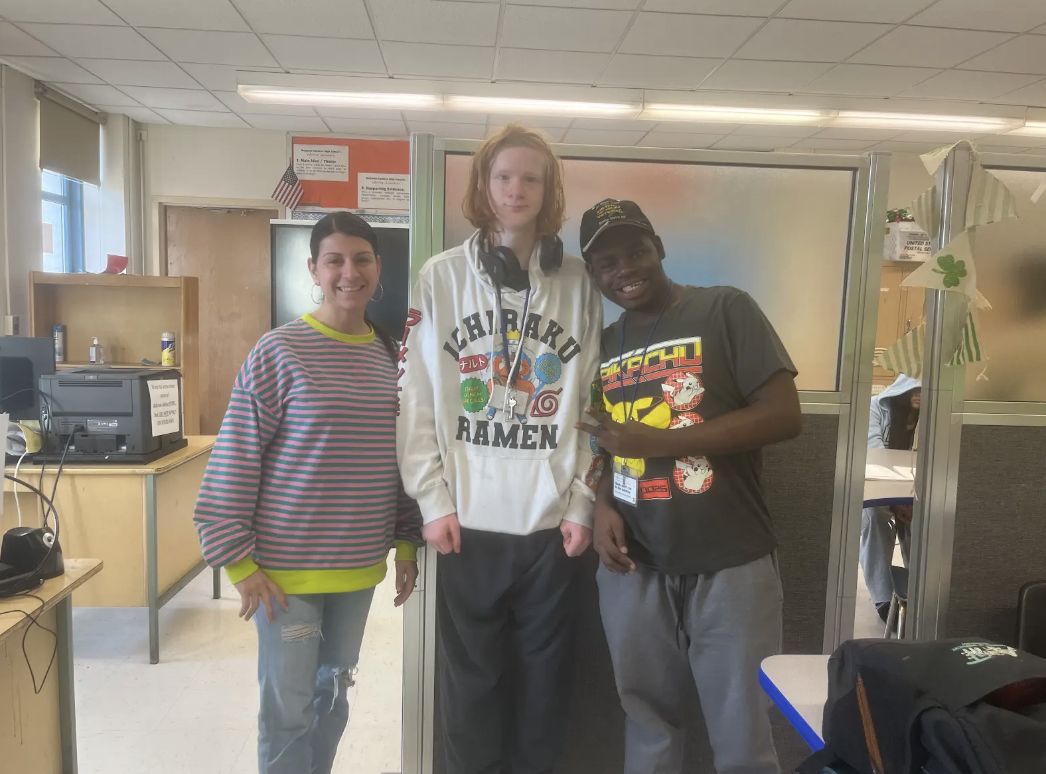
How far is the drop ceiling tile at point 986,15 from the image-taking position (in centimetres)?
310

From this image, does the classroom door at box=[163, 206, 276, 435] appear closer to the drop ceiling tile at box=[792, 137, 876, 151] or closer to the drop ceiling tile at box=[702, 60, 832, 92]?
the drop ceiling tile at box=[702, 60, 832, 92]

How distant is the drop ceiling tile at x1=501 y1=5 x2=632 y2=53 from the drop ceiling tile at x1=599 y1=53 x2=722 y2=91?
0.79ft

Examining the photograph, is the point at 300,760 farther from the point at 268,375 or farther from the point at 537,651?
the point at 268,375

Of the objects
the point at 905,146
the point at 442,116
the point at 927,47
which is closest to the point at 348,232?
the point at 927,47

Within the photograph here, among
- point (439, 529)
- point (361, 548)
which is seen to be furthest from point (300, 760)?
point (439, 529)

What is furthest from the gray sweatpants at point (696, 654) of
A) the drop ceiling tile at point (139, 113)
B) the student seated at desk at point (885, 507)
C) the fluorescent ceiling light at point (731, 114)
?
the drop ceiling tile at point (139, 113)

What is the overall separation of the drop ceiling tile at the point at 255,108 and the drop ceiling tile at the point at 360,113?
100 mm

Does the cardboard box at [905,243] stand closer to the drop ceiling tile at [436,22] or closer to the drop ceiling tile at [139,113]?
the drop ceiling tile at [436,22]

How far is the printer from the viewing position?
96.8 inches

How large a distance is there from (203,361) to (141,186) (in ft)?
Answer: 4.84

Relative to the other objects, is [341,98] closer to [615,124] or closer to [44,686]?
[615,124]

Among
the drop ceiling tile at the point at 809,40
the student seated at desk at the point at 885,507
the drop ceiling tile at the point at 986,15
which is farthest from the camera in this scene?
the drop ceiling tile at the point at 809,40

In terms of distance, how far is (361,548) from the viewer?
133 centimetres

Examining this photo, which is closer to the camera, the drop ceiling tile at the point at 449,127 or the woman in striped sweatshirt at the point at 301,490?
the woman in striped sweatshirt at the point at 301,490
